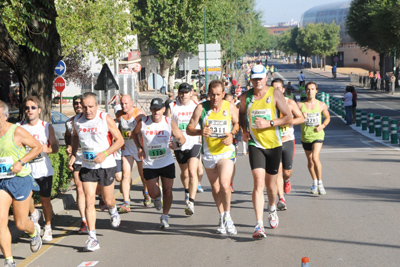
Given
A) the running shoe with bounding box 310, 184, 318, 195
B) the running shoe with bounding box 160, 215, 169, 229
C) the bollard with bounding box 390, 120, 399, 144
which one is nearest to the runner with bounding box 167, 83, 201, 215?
the running shoe with bounding box 160, 215, 169, 229

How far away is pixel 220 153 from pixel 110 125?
141 centimetres

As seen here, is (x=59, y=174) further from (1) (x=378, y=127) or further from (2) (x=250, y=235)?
(1) (x=378, y=127)

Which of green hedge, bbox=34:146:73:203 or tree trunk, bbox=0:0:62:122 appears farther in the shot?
tree trunk, bbox=0:0:62:122

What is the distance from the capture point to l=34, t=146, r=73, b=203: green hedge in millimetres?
10887

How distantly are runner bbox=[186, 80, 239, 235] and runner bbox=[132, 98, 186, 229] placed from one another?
60 cm

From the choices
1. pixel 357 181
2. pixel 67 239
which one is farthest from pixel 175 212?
pixel 357 181

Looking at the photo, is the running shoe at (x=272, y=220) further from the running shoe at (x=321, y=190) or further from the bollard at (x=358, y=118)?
the bollard at (x=358, y=118)

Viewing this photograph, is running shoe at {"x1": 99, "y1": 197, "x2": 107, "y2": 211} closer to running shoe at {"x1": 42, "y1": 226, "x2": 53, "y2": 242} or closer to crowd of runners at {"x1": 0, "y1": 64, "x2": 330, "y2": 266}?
crowd of runners at {"x1": 0, "y1": 64, "x2": 330, "y2": 266}

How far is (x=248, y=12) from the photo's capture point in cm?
8988

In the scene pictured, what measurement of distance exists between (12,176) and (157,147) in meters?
2.30

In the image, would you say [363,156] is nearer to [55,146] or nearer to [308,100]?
[308,100]

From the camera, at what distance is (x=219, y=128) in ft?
27.0

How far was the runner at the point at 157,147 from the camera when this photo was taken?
8.81 metres

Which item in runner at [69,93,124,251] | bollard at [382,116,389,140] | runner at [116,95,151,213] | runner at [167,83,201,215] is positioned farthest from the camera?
bollard at [382,116,389,140]
